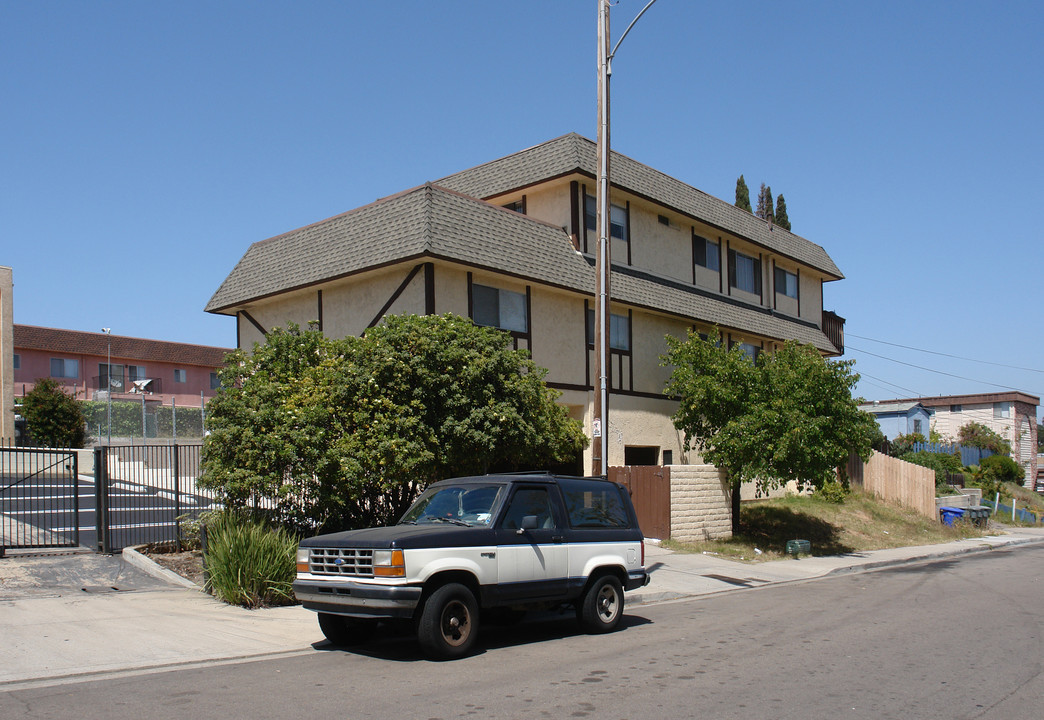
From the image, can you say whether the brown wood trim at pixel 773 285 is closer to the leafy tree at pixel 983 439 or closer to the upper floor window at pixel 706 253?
the upper floor window at pixel 706 253

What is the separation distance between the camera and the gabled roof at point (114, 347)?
163 feet

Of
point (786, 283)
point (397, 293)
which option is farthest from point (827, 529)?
point (397, 293)

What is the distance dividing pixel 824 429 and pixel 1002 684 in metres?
12.3

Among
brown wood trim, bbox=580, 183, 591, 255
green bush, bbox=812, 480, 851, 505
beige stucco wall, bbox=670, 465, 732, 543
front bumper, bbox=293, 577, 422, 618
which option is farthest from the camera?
green bush, bbox=812, 480, 851, 505

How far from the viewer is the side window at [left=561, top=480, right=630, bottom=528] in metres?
10.4

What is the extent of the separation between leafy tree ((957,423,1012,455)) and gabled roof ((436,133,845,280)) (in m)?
30.0

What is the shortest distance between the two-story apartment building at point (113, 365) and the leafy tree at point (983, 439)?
43.4m

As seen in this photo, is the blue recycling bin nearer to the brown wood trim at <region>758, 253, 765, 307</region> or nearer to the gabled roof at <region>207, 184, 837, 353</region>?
the brown wood trim at <region>758, 253, 765, 307</region>

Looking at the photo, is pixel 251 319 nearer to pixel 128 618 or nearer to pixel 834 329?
pixel 128 618

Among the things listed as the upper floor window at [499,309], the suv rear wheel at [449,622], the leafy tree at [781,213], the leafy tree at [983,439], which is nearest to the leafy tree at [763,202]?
the leafy tree at [781,213]

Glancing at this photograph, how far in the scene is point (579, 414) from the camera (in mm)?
22016

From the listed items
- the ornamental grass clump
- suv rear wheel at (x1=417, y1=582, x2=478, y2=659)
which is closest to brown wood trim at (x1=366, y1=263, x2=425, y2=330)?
the ornamental grass clump

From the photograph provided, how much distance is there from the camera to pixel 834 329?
35875mm

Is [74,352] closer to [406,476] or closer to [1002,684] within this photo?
[406,476]
